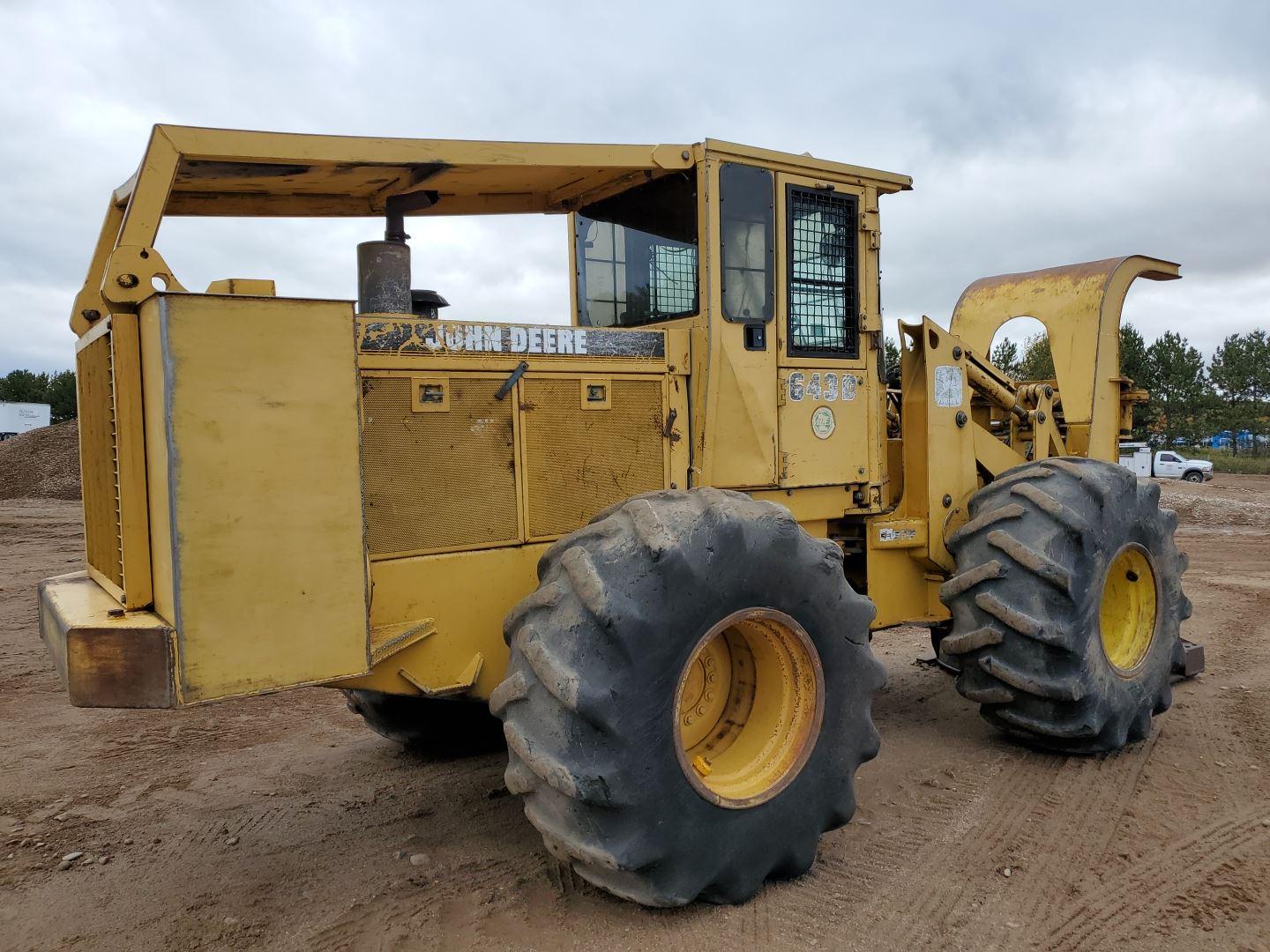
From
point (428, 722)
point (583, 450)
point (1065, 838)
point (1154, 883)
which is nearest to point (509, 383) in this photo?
point (583, 450)

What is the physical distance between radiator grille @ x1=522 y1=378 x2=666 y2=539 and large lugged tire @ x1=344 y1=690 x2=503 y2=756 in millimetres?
1492

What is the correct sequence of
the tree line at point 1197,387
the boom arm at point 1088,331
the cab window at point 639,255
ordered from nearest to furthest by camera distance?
the cab window at point 639,255, the boom arm at point 1088,331, the tree line at point 1197,387

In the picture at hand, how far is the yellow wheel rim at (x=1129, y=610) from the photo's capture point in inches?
217

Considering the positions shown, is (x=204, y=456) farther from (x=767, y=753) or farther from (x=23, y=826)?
(x=23, y=826)

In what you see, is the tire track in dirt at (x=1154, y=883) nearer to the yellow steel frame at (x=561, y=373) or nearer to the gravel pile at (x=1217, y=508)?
the yellow steel frame at (x=561, y=373)

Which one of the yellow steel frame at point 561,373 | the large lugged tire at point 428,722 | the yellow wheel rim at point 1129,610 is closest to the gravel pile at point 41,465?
the large lugged tire at point 428,722

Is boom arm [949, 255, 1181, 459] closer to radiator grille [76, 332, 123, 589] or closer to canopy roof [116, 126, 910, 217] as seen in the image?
canopy roof [116, 126, 910, 217]

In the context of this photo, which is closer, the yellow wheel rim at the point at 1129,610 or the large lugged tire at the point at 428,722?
the large lugged tire at the point at 428,722

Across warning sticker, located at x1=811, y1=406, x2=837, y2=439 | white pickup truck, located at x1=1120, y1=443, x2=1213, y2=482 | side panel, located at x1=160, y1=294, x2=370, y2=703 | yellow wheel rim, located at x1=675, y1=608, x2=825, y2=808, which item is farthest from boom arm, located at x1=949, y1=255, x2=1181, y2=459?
white pickup truck, located at x1=1120, y1=443, x2=1213, y2=482

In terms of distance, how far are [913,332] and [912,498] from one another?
92 cm

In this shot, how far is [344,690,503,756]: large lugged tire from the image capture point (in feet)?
17.0

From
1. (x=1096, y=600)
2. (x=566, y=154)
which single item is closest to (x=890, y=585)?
(x=1096, y=600)

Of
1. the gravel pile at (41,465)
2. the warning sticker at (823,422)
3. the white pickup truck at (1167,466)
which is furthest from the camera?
the white pickup truck at (1167,466)

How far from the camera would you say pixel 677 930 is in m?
3.34
